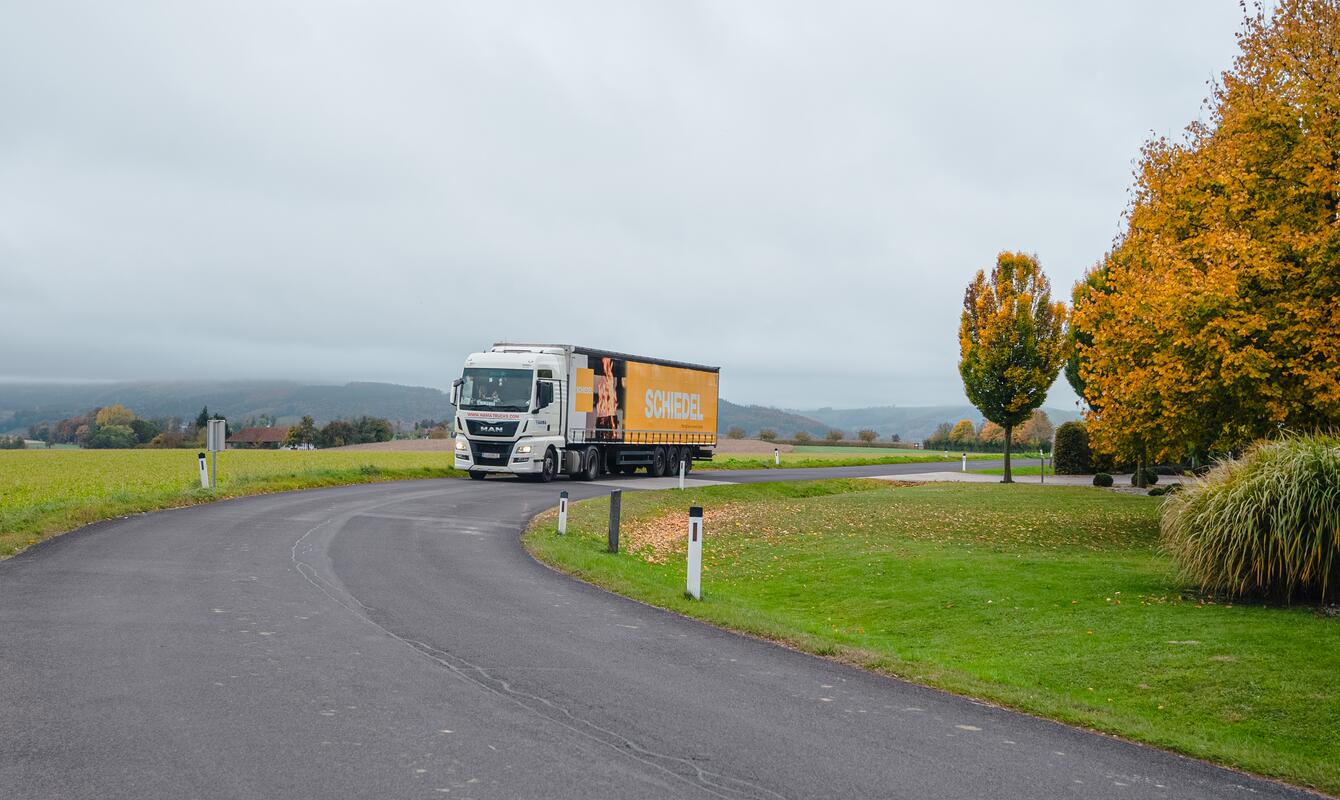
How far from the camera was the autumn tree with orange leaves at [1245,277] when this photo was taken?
15.8 metres

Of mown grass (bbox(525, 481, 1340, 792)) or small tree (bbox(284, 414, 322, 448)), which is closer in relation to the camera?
mown grass (bbox(525, 481, 1340, 792))

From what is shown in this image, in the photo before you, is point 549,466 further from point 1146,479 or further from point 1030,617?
point 1146,479

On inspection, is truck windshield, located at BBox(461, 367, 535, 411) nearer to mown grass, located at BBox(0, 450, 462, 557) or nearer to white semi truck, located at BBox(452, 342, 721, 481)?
white semi truck, located at BBox(452, 342, 721, 481)

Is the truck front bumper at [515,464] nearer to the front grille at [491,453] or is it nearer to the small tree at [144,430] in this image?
the front grille at [491,453]

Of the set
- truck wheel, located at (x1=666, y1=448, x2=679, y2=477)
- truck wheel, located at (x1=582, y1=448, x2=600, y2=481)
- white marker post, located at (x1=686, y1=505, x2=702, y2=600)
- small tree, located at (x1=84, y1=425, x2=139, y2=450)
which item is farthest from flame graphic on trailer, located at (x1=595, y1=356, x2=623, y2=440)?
small tree, located at (x1=84, y1=425, x2=139, y2=450)

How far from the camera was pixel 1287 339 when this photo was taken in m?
16.0

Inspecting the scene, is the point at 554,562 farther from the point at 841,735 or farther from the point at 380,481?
the point at 380,481

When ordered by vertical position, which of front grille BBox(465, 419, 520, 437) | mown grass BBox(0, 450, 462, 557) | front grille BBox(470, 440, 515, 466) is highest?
front grille BBox(465, 419, 520, 437)

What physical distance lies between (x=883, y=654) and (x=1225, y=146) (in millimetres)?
13548

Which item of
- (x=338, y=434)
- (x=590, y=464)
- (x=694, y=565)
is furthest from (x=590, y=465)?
(x=338, y=434)

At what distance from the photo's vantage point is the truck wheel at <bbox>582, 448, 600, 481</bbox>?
3425 centimetres

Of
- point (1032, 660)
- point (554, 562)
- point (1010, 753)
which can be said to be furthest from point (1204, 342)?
point (1010, 753)

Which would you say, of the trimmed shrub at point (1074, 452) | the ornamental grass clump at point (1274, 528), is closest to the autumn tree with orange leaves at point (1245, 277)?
the ornamental grass clump at point (1274, 528)

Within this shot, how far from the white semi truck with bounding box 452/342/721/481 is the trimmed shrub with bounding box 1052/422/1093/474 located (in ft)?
73.3
